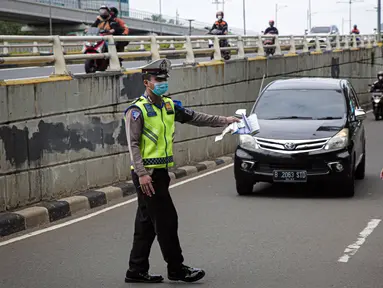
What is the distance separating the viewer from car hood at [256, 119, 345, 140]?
12.0m

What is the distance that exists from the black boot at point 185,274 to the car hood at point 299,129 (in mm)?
5243

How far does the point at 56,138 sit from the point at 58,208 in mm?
1350

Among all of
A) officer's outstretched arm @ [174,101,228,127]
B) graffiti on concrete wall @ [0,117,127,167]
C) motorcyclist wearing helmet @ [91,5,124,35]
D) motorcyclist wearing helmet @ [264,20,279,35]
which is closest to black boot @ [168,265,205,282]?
officer's outstretched arm @ [174,101,228,127]

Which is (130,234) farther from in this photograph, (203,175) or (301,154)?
(203,175)

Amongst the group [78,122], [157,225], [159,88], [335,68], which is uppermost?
[159,88]

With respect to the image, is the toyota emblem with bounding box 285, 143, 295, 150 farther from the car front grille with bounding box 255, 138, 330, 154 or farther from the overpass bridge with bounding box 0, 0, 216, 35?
the overpass bridge with bounding box 0, 0, 216, 35

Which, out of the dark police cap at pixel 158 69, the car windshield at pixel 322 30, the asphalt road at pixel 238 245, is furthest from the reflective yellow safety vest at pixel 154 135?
the car windshield at pixel 322 30

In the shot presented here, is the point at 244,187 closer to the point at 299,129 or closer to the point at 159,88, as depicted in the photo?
the point at 299,129

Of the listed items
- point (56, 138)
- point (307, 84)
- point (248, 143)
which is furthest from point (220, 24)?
point (56, 138)

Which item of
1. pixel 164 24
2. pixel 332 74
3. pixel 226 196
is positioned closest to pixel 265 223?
pixel 226 196

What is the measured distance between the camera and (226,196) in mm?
12367

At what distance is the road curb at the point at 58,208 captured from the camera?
968 centimetres

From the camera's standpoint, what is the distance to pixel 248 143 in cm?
1224

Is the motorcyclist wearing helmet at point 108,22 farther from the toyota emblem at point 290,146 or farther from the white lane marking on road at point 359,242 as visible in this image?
the white lane marking on road at point 359,242
